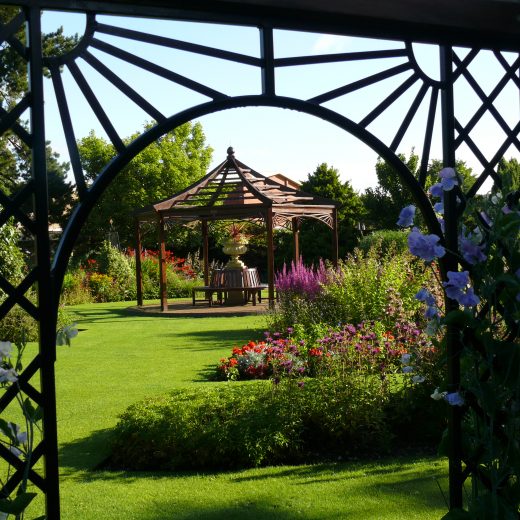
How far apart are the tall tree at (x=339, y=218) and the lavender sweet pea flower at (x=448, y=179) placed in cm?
1968

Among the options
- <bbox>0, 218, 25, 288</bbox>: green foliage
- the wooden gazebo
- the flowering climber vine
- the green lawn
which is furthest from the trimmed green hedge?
the wooden gazebo

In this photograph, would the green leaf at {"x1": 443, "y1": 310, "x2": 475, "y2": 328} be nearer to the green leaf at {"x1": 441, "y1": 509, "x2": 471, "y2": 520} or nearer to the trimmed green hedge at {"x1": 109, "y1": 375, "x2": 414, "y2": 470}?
the green leaf at {"x1": 441, "y1": 509, "x2": 471, "y2": 520}

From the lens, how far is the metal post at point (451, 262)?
3.18m

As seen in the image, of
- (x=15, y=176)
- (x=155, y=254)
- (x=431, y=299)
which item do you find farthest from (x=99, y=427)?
(x=15, y=176)

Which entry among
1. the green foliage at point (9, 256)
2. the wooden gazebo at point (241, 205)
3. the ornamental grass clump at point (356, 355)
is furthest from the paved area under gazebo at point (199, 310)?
the ornamental grass clump at point (356, 355)

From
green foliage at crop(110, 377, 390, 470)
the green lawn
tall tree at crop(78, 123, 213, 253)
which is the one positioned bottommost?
the green lawn

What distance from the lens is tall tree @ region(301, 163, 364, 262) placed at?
74.9 feet

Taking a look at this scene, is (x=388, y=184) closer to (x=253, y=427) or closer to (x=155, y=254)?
(x=155, y=254)

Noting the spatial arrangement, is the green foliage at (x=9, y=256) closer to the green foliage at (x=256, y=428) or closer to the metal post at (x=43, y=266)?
the green foliage at (x=256, y=428)

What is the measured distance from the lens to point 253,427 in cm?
481

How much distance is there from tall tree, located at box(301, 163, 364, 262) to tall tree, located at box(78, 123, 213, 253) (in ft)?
20.4

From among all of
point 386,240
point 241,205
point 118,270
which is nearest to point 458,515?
point 241,205

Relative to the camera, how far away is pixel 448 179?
112 inches

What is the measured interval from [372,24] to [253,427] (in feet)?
9.27
